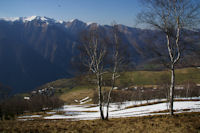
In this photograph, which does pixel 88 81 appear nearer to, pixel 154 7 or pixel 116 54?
pixel 116 54

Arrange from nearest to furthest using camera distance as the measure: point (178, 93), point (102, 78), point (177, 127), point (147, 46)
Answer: point (177, 127), point (147, 46), point (102, 78), point (178, 93)

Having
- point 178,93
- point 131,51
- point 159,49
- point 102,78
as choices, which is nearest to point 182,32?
point 159,49

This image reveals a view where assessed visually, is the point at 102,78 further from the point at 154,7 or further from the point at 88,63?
Answer: the point at 154,7

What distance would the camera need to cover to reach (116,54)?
2311cm

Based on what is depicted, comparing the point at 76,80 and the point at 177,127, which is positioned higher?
the point at 76,80

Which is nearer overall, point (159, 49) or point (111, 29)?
point (159, 49)

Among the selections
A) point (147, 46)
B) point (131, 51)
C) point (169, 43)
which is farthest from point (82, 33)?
point (169, 43)

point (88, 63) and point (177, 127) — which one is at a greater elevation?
point (88, 63)

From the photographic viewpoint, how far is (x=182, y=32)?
17.2 metres

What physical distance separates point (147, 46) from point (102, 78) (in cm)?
888

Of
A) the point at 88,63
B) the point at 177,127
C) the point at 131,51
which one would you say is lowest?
the point at 177,127

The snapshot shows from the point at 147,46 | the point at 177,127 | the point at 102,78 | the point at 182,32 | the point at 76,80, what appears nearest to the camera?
the point at 177,127

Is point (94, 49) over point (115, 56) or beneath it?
over

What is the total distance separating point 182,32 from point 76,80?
1364 centimetres
